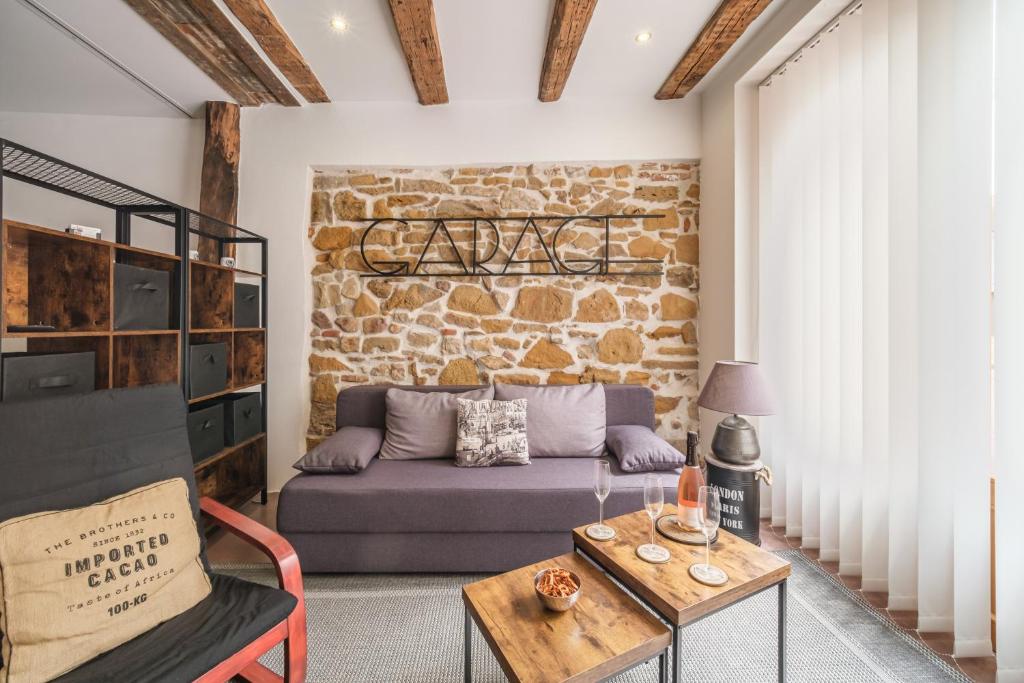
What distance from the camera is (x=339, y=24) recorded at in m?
2.17

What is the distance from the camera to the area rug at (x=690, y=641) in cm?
147

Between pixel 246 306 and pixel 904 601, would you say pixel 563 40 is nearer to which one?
pixel 246 306

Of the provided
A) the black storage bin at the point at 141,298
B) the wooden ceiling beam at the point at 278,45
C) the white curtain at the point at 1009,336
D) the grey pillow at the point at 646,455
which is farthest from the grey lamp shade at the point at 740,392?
the wooden ceiling beam at the point at 278,45

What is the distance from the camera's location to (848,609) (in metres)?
1.79

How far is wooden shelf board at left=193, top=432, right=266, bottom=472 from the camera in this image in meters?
2.20

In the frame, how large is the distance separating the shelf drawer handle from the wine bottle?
2419mm

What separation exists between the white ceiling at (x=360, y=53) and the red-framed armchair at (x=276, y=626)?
2.37 m

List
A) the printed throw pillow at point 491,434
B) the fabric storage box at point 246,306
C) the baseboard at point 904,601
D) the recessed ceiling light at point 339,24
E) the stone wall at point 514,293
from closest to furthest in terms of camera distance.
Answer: the baseboard at point 904,601, the recessed ceiling light at point 339,24, the printed throw pillow at point 491,434, the fabric storage box at point 246,306, the stone wall at point 514,293

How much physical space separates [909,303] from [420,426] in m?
2.37

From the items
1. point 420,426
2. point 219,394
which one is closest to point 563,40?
point 420,426

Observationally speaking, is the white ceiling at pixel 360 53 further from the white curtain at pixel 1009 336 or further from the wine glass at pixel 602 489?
the wine glass at pixel 602 489

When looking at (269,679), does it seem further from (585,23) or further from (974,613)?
(585,23)

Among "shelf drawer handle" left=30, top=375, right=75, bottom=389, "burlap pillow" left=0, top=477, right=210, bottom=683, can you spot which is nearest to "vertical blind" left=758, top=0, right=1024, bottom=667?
"burlap pillow" left=0, top=477, right=210, bottom=683

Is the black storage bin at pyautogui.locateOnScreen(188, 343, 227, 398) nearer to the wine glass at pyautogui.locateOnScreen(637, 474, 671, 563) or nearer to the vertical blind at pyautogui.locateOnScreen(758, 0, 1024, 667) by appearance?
the wine glass at pyautogui.locateOnScreen(637, 474, 671, 563)
